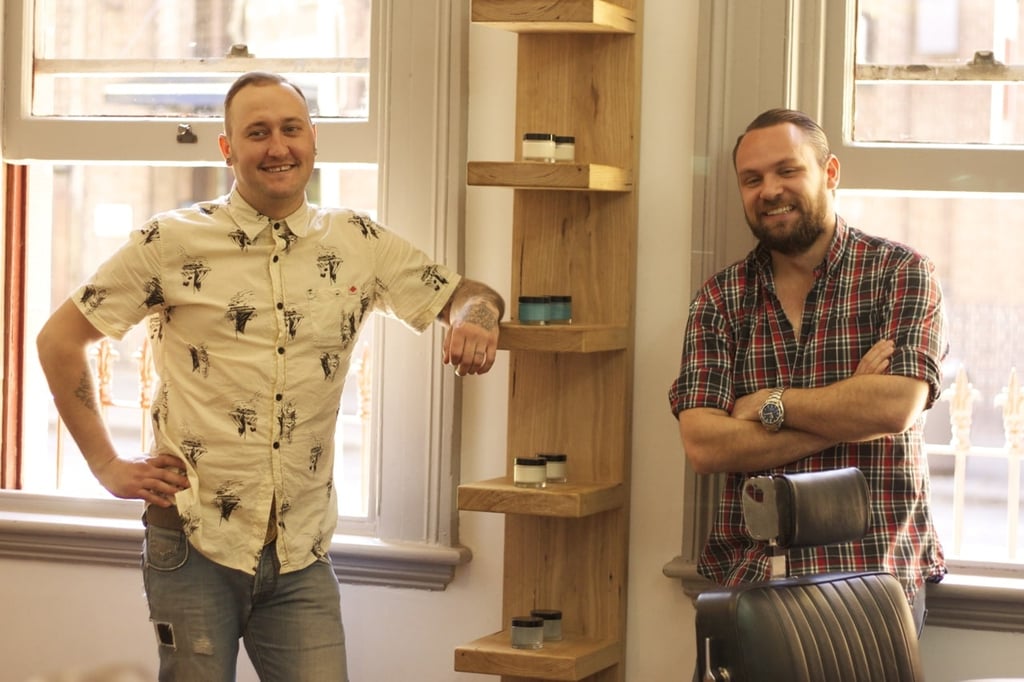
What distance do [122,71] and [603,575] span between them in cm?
176

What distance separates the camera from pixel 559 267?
313 cm

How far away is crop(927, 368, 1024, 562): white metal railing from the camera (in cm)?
306

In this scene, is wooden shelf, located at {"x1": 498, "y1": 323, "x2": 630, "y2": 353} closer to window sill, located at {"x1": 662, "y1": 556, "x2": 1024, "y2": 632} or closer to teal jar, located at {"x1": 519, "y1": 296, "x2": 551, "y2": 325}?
teal jar, located at {"x1": 519, "y1": 296, "x2": 551, "y2": 325}

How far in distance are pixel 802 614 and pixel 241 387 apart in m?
1.15

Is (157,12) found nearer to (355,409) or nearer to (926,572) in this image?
(355,409)

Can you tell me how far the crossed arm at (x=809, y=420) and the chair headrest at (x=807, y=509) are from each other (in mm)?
286

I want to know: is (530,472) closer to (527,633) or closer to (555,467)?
(555,467)

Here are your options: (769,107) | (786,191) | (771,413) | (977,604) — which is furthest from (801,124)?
(977,604)

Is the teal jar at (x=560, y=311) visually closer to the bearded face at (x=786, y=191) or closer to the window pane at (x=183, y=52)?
the bearded face at (x=786, y=191)

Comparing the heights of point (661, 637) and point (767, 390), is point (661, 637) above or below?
below

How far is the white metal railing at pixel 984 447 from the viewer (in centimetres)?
306

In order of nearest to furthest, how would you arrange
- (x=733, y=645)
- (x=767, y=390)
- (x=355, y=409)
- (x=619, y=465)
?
(x=733, y=645), (x=767, y=390), (x=619, y=465), (x=355, y=409)


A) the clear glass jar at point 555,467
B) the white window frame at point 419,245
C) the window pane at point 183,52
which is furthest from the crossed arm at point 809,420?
the window pane at point 183,52

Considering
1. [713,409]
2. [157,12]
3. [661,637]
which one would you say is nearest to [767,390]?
[713,409]
